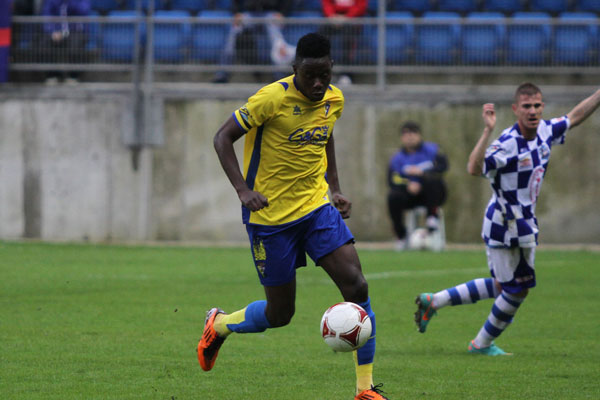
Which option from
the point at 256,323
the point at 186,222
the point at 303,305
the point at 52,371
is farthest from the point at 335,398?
the point at 186,222

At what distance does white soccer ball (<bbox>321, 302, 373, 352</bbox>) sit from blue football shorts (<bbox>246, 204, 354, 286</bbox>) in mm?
417

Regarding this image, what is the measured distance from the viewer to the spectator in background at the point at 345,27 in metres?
18.4

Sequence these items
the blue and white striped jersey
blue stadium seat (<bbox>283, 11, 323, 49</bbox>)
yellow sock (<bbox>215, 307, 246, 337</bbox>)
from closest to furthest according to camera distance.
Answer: yellow sock (<bbox>215, 307, 246, 337</bbox>), the blue and white striped jersey, blue stadium seat (<bbox>283, 11, 323, 49</bbox>)

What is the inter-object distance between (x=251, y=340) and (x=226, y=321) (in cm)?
165

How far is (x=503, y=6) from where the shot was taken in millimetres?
20219

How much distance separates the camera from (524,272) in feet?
25.4

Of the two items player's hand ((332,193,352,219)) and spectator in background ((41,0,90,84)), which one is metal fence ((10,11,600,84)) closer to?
spectator in background ((41,0,90,84))

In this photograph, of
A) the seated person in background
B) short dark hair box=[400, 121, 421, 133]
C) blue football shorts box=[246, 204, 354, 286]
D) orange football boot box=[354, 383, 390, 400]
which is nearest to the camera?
orange football boot box=[354, 383, 390, 400]

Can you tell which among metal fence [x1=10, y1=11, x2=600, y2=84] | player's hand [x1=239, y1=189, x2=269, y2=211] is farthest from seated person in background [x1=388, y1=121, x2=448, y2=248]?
player's hand [x1=239, y1=189, x2=269, y2=211]

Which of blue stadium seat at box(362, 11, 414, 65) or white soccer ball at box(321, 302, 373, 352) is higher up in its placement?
blue stadium seat at box(362, 11, 414, 65)

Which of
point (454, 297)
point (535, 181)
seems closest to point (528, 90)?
point (535, 181)

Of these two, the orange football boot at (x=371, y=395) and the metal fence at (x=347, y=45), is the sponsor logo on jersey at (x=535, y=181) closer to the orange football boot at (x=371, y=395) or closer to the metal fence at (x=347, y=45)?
the orange football boot at (x=371, y=395)

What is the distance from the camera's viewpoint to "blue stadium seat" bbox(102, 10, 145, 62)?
18500 millimetres

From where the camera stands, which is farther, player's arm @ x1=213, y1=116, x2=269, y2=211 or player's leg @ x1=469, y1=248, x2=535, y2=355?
player's leg @ x1=469, y1=248, x2=535, y2=355
